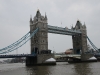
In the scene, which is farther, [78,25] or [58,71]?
[78,25]

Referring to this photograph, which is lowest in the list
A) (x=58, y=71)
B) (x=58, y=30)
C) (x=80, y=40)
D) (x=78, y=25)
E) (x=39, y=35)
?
(x=58, y=71)

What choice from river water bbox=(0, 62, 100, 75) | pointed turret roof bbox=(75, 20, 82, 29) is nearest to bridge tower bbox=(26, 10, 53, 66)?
river water bbox=(0, 62, 100, 75)

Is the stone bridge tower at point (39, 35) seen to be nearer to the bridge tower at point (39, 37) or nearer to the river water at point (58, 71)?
the bridge tower at point (39, 37)

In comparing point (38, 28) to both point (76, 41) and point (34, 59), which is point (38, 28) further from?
point (76, 41)

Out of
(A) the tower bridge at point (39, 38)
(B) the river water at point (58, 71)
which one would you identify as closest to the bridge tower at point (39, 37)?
(A) the tower bridge at point (39, 38)

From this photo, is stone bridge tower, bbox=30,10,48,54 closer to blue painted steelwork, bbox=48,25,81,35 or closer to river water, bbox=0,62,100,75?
blue painted steelwork, bbox=48,25,81,35

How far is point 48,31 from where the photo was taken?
59.9 metres

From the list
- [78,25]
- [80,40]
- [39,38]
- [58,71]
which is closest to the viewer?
[58,71]

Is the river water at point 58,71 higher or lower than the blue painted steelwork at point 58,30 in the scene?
lower

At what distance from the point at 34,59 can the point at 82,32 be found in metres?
31.5

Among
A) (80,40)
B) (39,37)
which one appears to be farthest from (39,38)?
(80,40)

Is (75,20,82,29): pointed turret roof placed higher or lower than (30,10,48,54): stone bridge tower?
higher

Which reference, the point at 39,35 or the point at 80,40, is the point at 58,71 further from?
the point at 80,40

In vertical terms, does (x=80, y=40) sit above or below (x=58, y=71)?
above
